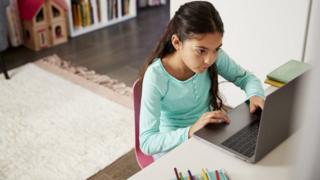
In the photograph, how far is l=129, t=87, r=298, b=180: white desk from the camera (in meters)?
0.96

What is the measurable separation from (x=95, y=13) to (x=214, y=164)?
10.0 ft

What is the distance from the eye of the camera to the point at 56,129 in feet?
8.00

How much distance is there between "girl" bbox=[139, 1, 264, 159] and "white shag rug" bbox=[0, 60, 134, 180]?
0.94 m

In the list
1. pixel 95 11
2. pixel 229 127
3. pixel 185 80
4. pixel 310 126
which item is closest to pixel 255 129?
pixel 229 127

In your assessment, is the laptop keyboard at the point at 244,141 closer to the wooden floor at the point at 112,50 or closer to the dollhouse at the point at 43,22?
the wooden floor at the point at 112,50

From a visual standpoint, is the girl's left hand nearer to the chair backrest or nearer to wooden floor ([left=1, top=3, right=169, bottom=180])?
the chair backrest

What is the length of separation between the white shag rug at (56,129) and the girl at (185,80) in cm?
94

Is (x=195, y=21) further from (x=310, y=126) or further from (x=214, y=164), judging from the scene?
(x=310, y=126)

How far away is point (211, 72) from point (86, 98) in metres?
1.55

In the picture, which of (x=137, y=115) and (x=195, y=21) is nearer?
(x=195, y=21)

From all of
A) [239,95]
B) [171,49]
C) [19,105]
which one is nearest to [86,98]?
[19,105]

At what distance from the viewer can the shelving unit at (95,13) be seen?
368cm

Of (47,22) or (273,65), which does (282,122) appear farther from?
(47,22)

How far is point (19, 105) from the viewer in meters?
2.69
